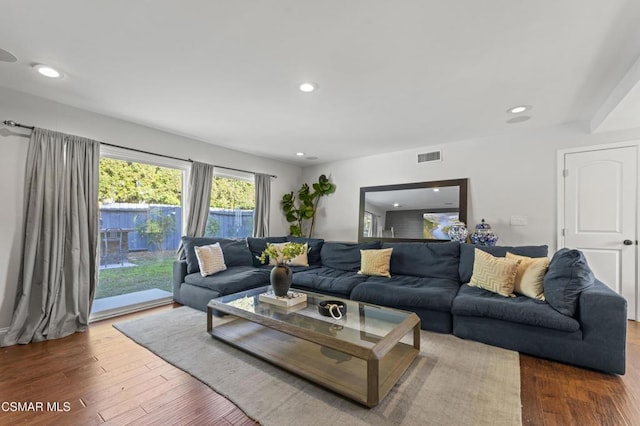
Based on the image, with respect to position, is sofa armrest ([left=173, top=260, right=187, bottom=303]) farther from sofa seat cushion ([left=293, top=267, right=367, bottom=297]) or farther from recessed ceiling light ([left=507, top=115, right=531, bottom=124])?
recessed ceiling light ([left=507, top=115, right=531, bottom=124])

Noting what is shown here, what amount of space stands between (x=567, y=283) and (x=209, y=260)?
3.70 meters

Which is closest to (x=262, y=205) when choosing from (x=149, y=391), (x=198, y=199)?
(x=198, y=199)

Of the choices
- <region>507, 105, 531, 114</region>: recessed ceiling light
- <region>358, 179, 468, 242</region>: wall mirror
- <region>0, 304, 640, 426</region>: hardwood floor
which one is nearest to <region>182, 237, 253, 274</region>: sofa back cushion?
<region>0, 304, 640, 426</region>: hardwood floor

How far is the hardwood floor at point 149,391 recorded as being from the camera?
64.2 inches

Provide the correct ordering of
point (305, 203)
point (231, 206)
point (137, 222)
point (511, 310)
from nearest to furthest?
point (511, 310), point (137, 222), point (231, 206), point (305, 203)

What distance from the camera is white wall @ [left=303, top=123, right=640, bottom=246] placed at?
11.7ft

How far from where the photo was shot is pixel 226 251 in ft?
13.5

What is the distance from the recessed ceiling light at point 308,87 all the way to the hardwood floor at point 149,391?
2.49m

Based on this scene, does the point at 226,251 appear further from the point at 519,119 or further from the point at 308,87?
the point at 519,119

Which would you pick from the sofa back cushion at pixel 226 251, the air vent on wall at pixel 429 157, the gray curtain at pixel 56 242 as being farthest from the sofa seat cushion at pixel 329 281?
the gray curtain at pixel 56 242

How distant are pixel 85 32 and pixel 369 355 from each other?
2.74 meters

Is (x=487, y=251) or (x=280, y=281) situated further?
(x=487, y=251)

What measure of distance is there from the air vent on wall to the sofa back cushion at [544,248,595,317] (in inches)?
90.3

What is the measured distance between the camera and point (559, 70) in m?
2.26
